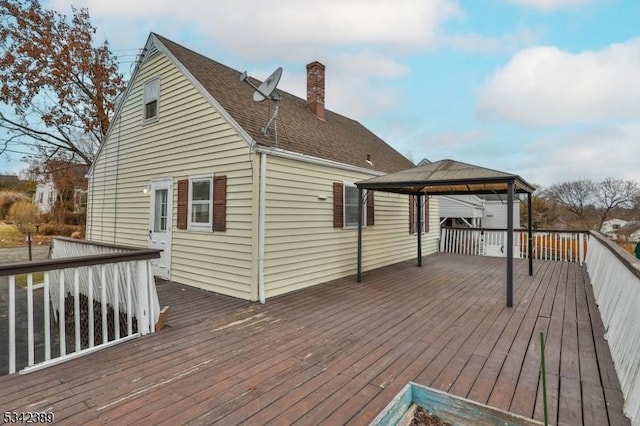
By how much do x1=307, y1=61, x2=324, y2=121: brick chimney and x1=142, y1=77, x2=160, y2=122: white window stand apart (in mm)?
4473

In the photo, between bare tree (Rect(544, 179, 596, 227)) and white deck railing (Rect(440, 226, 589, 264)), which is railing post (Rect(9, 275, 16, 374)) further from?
bare tree (Rect(544, 179, 596, 227))

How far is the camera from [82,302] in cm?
574

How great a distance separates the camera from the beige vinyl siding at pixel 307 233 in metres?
5.52

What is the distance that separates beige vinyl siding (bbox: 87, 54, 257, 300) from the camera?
5477mm

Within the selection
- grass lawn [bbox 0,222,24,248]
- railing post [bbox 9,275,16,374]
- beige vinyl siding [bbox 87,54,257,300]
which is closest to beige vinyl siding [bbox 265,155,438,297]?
beige vinyl siding [bbox 87,54,257,300]

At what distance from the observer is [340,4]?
8.19m

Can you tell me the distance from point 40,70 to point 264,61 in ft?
28.7

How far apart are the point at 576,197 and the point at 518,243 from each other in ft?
76.0

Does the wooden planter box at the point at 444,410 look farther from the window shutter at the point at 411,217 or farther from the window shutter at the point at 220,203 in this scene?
the window shutter at the point at 411,217

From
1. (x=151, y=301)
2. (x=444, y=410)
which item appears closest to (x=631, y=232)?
(x=444, y=410)

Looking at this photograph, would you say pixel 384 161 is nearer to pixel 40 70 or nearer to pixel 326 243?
pixel 326 243

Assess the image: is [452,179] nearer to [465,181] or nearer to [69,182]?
[465,181]

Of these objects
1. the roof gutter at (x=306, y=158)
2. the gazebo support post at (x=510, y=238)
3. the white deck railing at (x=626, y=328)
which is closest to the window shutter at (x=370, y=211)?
the roof gutter at (x=306, y=158)

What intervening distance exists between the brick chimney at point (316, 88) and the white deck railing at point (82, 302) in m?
7.28
